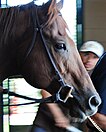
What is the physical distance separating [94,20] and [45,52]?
2.15 m

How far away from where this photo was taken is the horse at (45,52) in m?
1.86

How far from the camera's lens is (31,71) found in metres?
1.88

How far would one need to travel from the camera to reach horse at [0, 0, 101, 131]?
1.86 metres

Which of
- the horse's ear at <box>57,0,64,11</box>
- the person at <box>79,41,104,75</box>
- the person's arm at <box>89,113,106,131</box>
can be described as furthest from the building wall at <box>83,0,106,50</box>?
the horse's ear at <box>57,0,64,11</box>

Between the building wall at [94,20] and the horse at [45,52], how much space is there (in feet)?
6.73

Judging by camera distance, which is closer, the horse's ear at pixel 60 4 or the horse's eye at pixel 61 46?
the horse's eye at pixel 61 46

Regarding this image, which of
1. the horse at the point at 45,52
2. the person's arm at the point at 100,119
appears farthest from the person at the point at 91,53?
the horse at the point at 45,52

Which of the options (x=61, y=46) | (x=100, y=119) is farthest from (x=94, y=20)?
(x=61, y=46)

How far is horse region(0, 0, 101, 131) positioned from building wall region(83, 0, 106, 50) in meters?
2.05

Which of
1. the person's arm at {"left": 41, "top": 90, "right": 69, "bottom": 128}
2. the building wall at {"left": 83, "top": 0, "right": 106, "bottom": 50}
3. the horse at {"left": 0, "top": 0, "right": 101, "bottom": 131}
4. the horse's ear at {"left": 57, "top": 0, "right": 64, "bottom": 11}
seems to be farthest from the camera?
the building wall at {"left": 83, "top": 0, "right": 106, "bottom": 50}

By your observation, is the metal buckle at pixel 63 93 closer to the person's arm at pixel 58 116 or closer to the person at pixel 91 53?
the person's arm at pixel 58 116

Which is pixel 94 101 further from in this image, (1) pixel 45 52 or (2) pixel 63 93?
(1) pixel 45 52

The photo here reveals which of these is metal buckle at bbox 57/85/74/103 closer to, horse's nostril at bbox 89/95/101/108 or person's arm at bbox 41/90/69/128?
horse's nostril at bbox 89/95/101/108

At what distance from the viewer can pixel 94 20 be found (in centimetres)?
394
